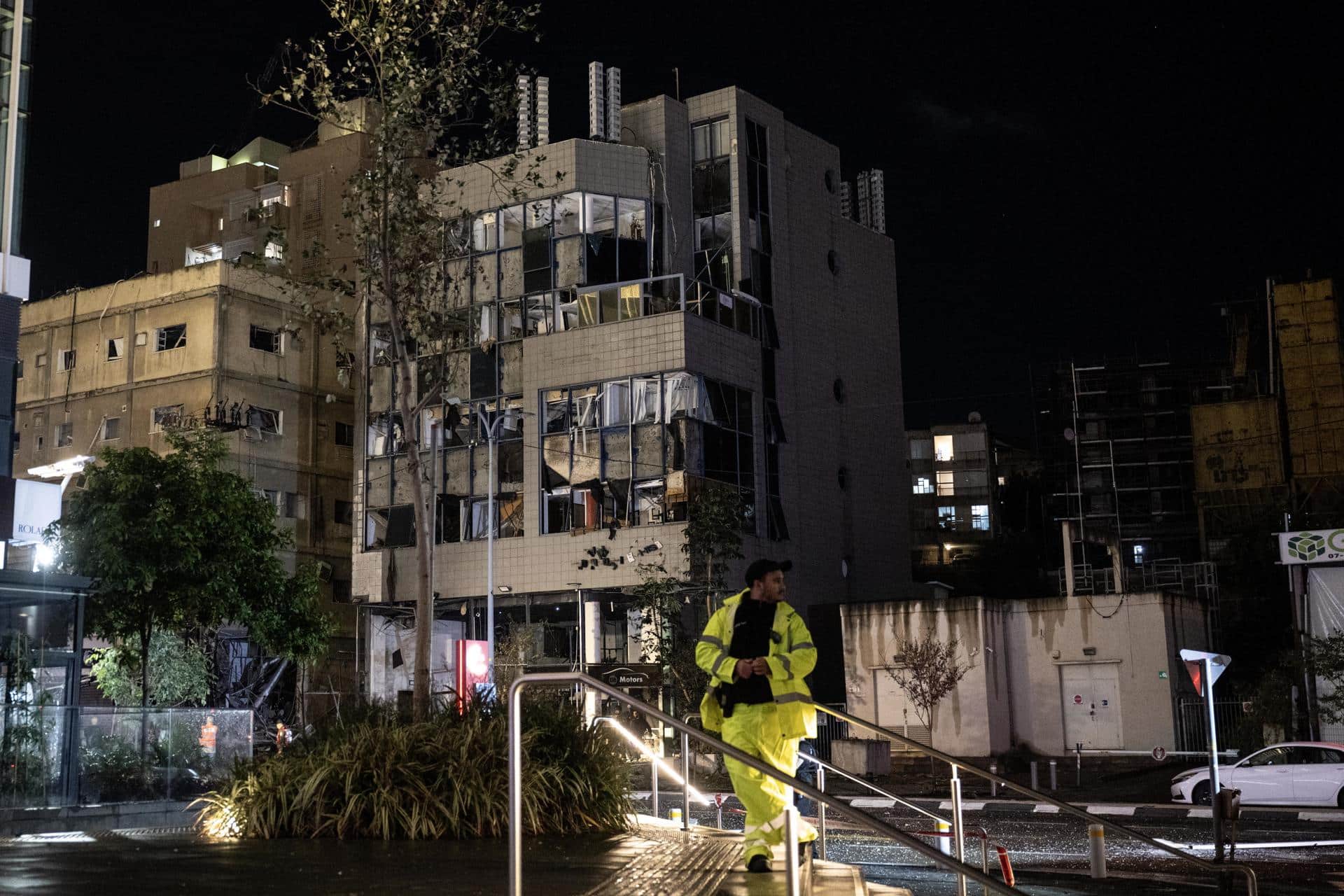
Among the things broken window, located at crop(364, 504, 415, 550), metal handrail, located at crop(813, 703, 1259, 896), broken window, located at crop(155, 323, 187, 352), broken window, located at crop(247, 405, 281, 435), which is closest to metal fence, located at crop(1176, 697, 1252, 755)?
broken window, located at crop(364, 504, 415, 550)

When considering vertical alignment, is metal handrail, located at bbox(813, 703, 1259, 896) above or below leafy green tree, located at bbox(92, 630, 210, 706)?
below

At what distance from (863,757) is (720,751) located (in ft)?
89.2

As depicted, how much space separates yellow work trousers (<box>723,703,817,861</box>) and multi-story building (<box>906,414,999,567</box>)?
3557 inches

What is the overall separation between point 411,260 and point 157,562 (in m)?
13.3

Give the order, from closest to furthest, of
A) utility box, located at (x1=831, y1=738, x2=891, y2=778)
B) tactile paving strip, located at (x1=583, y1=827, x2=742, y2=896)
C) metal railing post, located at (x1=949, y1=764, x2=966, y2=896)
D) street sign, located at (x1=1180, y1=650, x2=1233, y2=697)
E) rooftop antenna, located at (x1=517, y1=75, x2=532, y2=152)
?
1. tactile paving strip, located at (x1=583, y1=827, x2=742, y2=896)
2. metal railing post, located at (x1=949, y1=764, x2=966, y2=896)
3. street sign, located at (x1=1180, y1=650, x2=1233, y2=697)
4. utility box, located at (x1=831, y1=738, x2=891, y2=778)
5. rooftop antenna, located at (x1=517, y1=75, x2=532, y2=152)

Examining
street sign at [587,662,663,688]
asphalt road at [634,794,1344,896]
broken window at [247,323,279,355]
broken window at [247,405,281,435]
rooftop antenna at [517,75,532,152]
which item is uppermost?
rooftop antenna at [517,75,532,152]

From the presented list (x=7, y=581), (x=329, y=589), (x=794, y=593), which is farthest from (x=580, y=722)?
(x=329, y=589)

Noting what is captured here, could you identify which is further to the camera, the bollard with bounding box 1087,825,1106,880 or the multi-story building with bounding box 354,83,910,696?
the multi-story building with bounding box 354,83,910,696

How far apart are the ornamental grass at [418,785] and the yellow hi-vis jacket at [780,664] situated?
2.98m

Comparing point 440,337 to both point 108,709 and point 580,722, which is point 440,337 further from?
point 580,722

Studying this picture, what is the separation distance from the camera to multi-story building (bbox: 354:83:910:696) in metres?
45.2

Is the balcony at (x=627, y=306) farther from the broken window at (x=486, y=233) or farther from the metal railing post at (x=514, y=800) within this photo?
the metal railing post at (x=514, y=800)

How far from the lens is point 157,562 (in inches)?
1175

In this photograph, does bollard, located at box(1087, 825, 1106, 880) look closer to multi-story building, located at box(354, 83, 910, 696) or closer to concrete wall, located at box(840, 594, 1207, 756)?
concrete wall, located at box(840, 594, 1207, 756)
